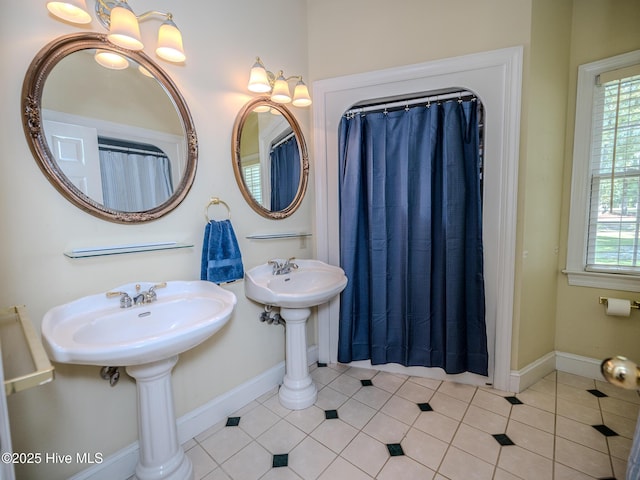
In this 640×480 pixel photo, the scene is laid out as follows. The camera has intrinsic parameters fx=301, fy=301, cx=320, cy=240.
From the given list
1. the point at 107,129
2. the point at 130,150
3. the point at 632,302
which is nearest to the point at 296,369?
the point at 130,150

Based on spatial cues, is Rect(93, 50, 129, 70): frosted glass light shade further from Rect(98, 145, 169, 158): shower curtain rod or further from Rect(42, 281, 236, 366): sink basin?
Rect(42, 281, 236, 366): sink basin

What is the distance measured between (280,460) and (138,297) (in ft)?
3.58

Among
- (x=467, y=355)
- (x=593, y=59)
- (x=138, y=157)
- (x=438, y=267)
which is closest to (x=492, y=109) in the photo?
(x=593, y=59)

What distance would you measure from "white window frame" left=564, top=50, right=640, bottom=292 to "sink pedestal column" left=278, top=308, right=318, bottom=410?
204 cm

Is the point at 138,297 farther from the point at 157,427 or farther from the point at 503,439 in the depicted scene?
the point at 503,439

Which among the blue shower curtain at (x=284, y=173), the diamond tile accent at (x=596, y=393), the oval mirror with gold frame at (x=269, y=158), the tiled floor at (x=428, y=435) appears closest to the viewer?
the tiled floor at (x=428, y=435)

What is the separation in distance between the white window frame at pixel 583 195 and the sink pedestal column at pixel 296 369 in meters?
2.04

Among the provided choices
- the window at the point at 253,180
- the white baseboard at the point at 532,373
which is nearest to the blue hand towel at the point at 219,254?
the window at the point at 253,180

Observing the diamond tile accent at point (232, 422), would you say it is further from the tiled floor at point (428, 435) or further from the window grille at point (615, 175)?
the window grille at point (615, 175)

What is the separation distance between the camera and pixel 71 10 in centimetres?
118

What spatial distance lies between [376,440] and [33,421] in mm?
1583

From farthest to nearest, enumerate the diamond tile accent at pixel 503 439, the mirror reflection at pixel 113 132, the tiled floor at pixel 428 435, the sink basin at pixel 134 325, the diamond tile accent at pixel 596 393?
the diamond tile accent at pixel 596 393 < the diamond tile accent at pixel 503 439 < the tiled floor at pixel 428 435 < the mirror reflection at pixel 113 132 < the sink basin at pixel 134 325

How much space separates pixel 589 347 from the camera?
2.25 meters

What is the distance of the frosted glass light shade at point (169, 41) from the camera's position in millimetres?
1376
